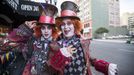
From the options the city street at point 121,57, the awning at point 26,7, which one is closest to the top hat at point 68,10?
the awning at point 26,7

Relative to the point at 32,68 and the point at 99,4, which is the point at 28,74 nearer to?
the point at 32,68

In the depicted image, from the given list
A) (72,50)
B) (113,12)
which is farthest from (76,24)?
(113,12)

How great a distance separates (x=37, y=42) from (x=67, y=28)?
18.6 inches

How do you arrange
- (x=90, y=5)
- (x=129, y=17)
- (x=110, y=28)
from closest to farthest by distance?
(x=90, y=5) → (x=110, y=28) → (x=129, y=17)

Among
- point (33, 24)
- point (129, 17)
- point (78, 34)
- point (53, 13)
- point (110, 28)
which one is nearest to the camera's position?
point (78, 34)

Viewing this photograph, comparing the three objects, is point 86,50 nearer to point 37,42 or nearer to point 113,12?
point 37,42

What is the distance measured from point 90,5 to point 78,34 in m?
84.0

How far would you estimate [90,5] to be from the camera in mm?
86188

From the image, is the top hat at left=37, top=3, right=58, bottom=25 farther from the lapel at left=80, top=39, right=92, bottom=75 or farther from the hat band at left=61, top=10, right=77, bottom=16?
the lapel at left=80, top=39, right=92, bottom=75

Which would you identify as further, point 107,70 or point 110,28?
point 110,28

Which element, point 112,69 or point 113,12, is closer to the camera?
point 112,69

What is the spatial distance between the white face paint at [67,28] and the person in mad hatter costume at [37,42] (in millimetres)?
242

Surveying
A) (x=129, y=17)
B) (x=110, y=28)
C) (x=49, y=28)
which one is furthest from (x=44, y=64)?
(x=129, y=17)

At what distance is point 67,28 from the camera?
3.16 m
